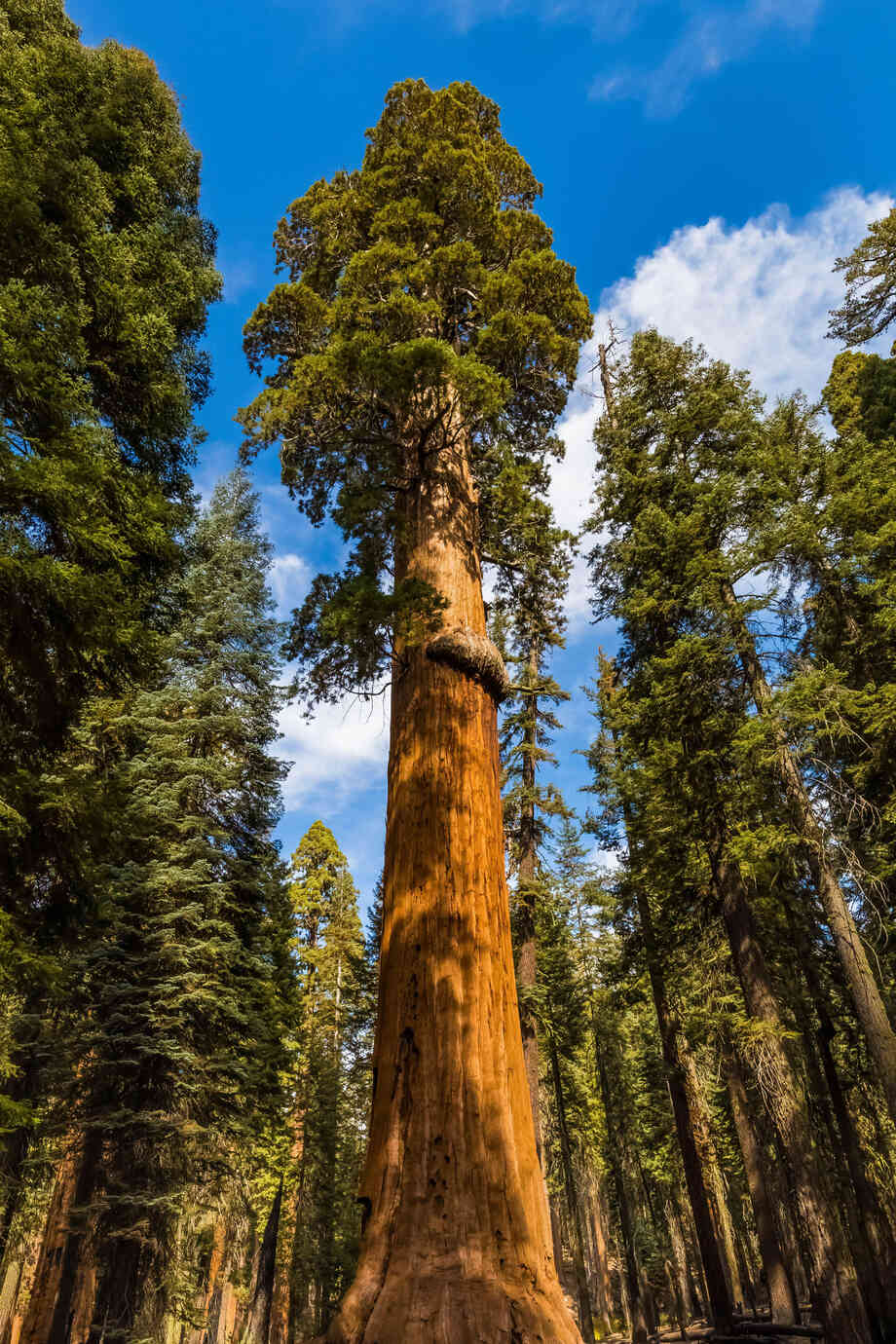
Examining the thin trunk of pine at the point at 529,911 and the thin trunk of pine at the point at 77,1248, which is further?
the thin trunk of pine at the point at 529,911

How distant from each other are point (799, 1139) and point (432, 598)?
9617mm

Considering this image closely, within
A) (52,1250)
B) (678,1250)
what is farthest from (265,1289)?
(678,1250)

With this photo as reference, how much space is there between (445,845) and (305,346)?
21.4 feet

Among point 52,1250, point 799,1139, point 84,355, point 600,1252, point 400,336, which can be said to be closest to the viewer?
point 400,336

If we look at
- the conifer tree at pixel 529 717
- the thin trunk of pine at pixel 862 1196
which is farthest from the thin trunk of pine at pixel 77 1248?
the thin trunk of pine at pixel 862 1196

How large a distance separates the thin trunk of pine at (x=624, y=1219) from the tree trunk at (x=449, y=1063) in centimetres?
2185

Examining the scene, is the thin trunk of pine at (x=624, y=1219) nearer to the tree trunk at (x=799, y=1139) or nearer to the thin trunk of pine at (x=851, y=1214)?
the thin trunk of pine at (x=851, y=1214)

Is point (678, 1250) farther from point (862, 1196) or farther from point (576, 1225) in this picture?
point (862, 1196)

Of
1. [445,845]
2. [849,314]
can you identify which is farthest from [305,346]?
[849,314]

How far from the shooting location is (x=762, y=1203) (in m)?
11.8

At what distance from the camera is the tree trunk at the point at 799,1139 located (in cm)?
855

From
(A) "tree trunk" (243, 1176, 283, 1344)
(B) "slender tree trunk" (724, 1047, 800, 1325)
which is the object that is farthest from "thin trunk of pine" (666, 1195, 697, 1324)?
(B) "slender tree trunk" (724, 1047, 800, 1325)

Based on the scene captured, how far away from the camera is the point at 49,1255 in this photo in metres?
12.4

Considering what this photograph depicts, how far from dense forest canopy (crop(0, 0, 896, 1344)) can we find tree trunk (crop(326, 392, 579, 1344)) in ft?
0.07
